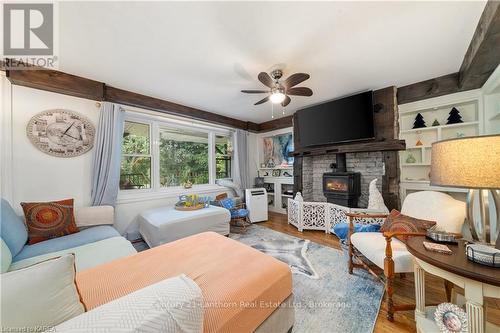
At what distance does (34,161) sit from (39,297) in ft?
8.60

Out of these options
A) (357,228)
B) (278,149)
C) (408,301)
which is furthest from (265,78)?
(278,149)

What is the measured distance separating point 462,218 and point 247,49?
253 centimetres

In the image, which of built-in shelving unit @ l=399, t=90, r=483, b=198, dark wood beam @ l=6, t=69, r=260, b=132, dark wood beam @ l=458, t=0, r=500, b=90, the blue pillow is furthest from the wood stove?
dark wood beam @ l=6, t=69, r=260, b=132

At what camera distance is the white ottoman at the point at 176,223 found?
7.86 ft

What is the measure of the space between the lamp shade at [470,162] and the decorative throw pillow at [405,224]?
0.79 metres

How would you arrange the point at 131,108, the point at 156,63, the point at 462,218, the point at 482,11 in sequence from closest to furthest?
the point at 482,11
the point at 462,218
the point at 156,63
the point at 131,108

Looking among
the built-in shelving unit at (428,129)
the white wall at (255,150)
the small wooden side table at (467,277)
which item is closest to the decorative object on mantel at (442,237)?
the small wooden side table at (467,277)

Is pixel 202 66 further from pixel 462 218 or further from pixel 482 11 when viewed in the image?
pixel 462 218

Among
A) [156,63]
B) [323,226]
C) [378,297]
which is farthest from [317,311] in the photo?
[156,63]

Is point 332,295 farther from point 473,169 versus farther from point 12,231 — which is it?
point 12,231

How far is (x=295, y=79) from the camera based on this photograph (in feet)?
6.97

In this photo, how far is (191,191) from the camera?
12.3ft

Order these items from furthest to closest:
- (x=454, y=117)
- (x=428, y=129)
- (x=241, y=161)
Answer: (x=241, y=161) < (x=428, y=129) < (x=454, y=117)

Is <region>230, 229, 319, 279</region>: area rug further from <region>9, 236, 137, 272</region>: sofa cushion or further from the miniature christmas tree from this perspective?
the miniature christmas tree
